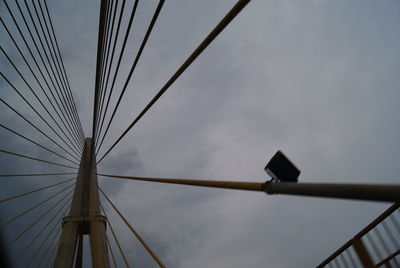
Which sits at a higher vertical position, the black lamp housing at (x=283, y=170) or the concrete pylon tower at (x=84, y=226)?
the concrete pylon tower at (x=84, y=226)

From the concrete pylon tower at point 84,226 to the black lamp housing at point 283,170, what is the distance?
997 cm

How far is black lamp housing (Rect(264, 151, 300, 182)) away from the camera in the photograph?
1642 millimetres

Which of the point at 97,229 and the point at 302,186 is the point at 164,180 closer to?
the point at 302,186

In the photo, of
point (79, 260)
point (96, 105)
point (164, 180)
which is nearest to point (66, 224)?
point (79, 260)

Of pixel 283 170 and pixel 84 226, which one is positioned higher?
pixel 84 226

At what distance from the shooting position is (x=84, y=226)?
12586mm

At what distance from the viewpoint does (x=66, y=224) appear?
11922mm

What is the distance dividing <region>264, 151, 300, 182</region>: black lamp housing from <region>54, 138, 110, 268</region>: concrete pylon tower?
9966 mm

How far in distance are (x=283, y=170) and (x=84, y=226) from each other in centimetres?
1318

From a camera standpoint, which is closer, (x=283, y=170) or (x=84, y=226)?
(x=283, y=170)

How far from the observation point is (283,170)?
1649 mm

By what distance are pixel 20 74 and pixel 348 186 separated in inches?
283

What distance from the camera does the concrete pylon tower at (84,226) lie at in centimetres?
1029

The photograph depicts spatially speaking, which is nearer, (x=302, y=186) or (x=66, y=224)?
(x=302, y=186)
